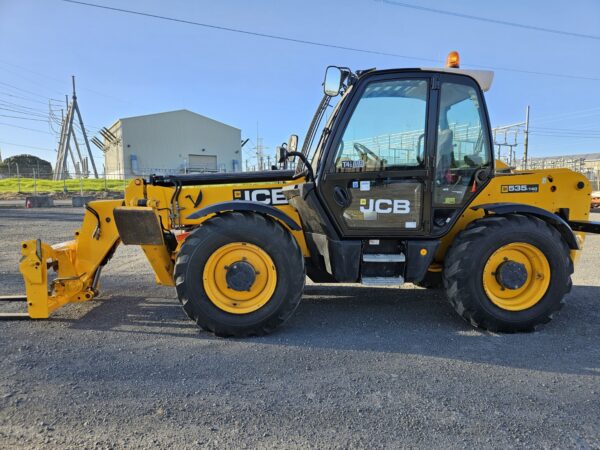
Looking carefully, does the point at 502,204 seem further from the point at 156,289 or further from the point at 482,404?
the point at 156,289

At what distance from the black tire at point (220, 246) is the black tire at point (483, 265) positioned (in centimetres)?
147

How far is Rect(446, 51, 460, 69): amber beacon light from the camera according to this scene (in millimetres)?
4043

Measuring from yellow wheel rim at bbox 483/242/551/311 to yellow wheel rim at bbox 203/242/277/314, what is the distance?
2028 millimetres

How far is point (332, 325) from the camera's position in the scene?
3.96 meters

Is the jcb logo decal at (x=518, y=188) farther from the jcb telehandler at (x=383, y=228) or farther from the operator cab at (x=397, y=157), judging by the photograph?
the operator cab at (x=397, y=157)

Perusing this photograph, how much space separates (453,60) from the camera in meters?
4.07

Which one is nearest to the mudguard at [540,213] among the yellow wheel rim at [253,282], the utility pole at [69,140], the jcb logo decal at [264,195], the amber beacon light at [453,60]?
the amber beacon light at [453,60]

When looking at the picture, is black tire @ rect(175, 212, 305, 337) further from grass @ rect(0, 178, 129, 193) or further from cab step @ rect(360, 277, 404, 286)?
grass @ rect(0, 178, 129, 193)

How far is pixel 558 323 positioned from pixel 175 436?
375 centimetres

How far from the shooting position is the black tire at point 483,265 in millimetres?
3686

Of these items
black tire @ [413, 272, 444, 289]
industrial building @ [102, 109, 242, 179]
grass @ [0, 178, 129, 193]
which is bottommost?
black tire @ [413, 272, 444, 289]

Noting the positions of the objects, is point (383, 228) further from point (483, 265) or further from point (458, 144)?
point (458, 144)

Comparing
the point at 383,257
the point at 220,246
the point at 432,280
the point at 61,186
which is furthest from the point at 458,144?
the point at 61,186

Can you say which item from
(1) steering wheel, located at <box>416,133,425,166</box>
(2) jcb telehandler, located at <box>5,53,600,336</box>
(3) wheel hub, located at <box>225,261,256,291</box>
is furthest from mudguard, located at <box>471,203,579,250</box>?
(3) wheel hub, located at <box>225,261,256,291</box>
